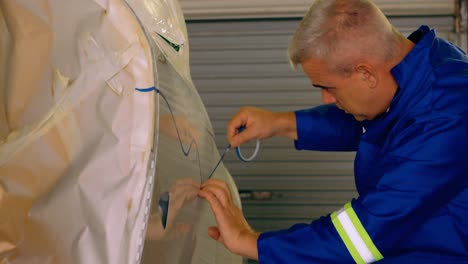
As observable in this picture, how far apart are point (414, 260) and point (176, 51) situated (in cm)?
82

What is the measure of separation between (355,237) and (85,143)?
2.26ft

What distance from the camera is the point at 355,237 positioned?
5.06 ft

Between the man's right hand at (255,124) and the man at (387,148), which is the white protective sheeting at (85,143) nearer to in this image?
the man at (387,148)

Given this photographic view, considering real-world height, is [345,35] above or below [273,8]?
above

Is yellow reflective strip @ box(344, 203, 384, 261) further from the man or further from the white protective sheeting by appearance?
the white protective sheeting

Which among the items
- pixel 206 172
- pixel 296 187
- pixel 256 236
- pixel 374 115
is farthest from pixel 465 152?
pixel 296 187

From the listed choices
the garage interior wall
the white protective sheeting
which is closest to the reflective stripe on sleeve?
the white protective sheeting

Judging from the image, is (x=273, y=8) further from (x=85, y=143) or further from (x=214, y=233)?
(x=85, y=143)

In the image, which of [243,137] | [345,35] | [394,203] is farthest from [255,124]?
[394,203]

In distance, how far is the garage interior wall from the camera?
3705 millimetres

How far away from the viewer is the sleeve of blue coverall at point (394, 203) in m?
1.52

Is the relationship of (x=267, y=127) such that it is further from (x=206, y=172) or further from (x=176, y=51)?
(x=176, y=51)

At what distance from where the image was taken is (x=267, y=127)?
215 centimetres

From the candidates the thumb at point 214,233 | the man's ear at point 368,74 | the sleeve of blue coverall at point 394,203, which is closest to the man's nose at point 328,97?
the man's ear at point 368,74
